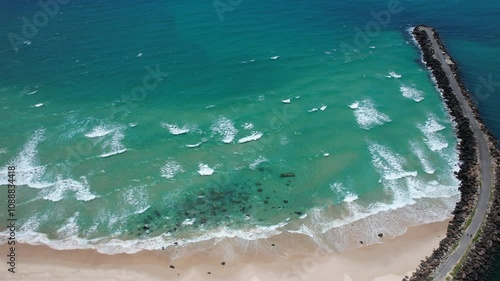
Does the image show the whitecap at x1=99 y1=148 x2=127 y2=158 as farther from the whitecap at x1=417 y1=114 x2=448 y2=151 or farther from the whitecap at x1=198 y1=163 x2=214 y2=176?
the whitecap at x1=417 y1=114 x2=448 y2=151

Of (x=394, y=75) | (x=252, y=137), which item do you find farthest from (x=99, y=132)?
(x=394, y=75)

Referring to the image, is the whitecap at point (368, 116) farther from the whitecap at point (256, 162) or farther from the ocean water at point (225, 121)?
the whitecap at point (256, 162)

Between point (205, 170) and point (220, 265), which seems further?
point (205, 170)

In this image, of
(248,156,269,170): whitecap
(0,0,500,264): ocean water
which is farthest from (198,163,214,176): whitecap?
(248,156,269,170): whitecap

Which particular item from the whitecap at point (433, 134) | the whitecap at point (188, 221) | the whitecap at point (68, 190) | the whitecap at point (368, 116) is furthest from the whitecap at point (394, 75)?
the whitecap at point (68, 190)

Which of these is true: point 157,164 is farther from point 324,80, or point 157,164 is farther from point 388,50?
point 388,50

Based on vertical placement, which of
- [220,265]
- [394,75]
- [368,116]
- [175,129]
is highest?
[394,75]

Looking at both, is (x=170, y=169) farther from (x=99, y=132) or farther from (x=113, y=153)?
(x=99, y=132)
